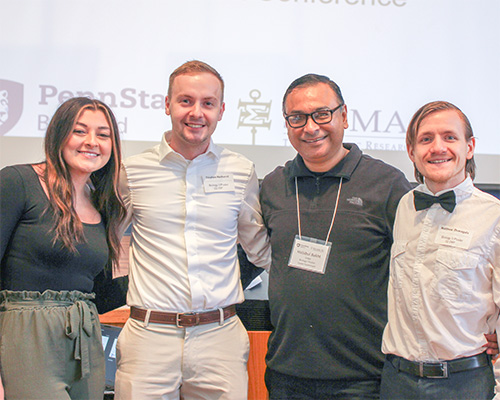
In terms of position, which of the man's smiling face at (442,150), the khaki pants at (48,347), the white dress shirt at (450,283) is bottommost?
the khaki pants at (48,347)

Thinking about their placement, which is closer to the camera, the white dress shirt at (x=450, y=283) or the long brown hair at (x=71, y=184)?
the white dress shirt at (x=450, y=283)

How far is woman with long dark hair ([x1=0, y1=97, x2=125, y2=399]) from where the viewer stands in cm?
146

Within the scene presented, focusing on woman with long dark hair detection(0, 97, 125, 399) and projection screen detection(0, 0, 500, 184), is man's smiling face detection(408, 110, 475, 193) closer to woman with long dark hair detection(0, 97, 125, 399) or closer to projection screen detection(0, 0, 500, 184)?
woman with long dark hair detection(0, 97, 125, 399)

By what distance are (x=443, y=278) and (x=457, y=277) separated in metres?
0.04

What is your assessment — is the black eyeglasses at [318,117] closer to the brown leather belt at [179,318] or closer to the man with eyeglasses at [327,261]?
the man with eyeglasses at [327,261]

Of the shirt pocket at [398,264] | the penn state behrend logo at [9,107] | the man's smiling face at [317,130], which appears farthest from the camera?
the penn state behrend logo at [9,107]

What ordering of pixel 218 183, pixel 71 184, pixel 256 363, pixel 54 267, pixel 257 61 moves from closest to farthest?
pixel 54 267
pixel 71 184
pixel 218 183
pixel 256 363
pixel 257 61

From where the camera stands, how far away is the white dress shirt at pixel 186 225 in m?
1.77

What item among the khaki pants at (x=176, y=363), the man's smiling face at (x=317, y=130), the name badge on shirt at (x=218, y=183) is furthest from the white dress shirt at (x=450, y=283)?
the name badge on shirt at (x=218, y=183)

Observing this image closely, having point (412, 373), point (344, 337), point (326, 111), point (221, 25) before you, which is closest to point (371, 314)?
point (344, 337)

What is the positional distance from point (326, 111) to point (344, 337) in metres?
0.85

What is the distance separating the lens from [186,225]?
71.6 inches

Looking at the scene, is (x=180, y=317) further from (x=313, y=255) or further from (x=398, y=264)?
(x=398, y=264)

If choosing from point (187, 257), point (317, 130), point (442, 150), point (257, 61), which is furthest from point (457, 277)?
point (257, 61)
